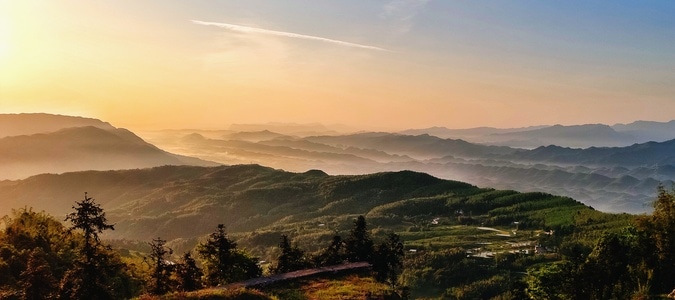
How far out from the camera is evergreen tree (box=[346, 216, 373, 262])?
2527 inches

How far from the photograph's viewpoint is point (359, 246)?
65625 millimetres

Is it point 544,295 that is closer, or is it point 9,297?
point 9,297

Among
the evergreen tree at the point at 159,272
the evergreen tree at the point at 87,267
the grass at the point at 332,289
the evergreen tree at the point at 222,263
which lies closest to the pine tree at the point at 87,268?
the evergreen tree at the point at 87,267

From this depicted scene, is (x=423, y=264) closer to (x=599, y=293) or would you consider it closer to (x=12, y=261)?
(x=599, y=293)

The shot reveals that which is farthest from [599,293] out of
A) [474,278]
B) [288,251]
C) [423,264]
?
[423,264]

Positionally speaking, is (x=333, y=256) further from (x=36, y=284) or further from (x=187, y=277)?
(x=36, y=284)

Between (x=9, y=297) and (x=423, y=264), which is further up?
(x=9, y=297)

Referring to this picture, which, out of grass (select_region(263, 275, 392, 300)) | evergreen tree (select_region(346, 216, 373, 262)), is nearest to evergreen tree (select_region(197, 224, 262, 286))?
grass (select_region(263, 275, 392, 300))

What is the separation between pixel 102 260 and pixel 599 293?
61.9 metres

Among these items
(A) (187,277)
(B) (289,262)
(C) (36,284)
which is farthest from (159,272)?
(B) (289,262)

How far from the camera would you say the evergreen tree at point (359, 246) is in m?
64.2

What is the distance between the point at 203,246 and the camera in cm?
5725

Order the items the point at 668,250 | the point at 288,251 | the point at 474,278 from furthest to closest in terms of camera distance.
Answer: the point at 474,278 < the point at 668,250 < the point at 288,251

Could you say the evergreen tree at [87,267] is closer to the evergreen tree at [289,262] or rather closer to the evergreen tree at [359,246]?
the evergreen tree at [289,262]
